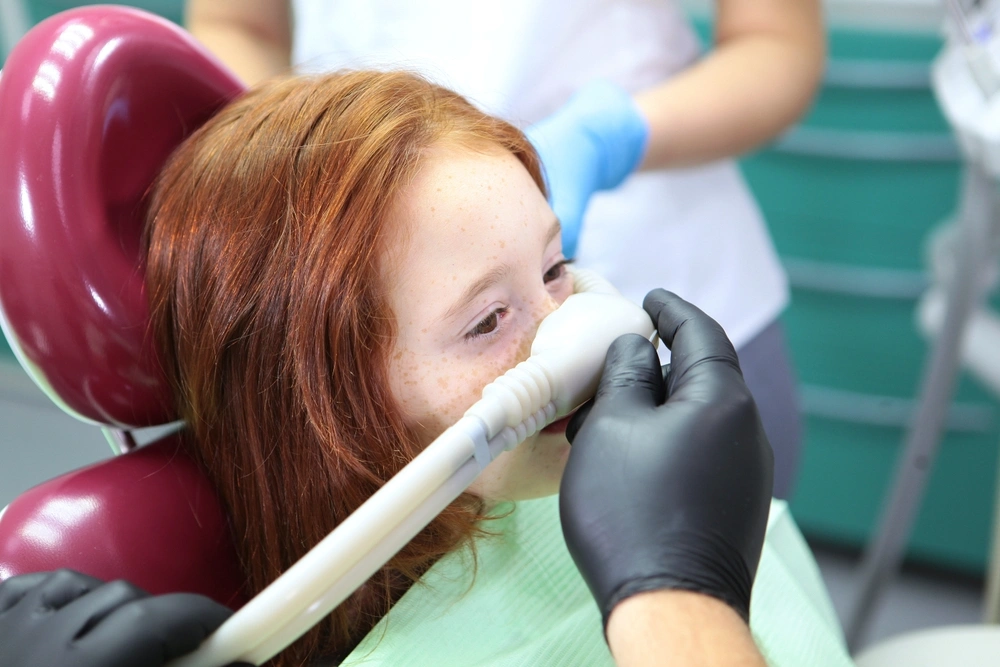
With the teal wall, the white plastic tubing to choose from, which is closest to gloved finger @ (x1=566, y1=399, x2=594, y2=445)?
the white plastic tubing

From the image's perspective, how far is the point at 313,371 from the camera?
0.68 meters

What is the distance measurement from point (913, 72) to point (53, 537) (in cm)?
148

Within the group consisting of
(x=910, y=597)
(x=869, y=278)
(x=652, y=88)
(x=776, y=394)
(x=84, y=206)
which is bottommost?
(x=910, y=597)

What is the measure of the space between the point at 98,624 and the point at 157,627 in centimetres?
4

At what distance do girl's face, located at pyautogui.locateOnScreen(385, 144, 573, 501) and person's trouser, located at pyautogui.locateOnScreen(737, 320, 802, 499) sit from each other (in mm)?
413

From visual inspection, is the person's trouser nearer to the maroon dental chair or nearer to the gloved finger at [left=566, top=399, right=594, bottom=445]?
the gloved finger at [left=566, top=399, right=594, bottom=445]

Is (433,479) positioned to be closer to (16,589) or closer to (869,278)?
(16,589)

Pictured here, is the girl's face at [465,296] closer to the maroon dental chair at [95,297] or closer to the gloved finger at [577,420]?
the gloved finger at [577,420]

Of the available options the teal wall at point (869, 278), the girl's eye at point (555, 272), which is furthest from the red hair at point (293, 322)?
the teal wall at point (869, 278)

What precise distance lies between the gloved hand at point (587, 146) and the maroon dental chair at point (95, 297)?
38 centimetres

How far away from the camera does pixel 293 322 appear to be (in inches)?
26.9

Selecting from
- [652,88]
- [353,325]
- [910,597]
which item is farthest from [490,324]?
[910,597]

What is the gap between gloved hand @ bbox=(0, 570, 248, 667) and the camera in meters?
0.50

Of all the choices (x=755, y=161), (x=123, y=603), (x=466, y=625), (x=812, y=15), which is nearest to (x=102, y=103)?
(x=123, y=603)
